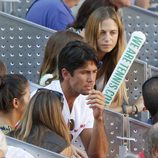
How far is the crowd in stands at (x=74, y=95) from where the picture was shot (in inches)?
283

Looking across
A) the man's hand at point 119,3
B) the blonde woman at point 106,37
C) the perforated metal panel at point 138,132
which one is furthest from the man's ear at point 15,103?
the man's hand at point 119,3

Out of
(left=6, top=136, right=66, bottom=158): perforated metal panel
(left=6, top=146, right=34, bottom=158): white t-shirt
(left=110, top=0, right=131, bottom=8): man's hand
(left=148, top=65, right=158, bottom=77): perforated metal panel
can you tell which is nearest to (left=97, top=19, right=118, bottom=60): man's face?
(left=148, top=65, right=158, bottom=77): perforated metal panel

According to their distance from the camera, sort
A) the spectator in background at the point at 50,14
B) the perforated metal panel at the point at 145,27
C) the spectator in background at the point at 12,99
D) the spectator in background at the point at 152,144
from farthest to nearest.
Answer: the perforated metal panel at the point at 145,27, the spectator in background at the point at 50,14, the spectator in background at the point at 12,99, the spectator in background at the point at 152,144

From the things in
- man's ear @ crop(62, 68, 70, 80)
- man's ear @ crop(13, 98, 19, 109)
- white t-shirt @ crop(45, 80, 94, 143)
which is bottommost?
white t-shirt @ crop(45, 80, 94, 143)

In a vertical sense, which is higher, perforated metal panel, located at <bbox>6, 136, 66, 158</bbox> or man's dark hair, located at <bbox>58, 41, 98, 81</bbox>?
man's dark hair, located at <bbox>58, 41, 98, 81</bbox>

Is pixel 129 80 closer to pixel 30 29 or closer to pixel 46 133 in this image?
pixel 30 29

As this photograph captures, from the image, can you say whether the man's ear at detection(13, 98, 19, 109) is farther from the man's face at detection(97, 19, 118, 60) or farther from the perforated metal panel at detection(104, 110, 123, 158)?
the man's face at detection(97, 19, 118, 60)

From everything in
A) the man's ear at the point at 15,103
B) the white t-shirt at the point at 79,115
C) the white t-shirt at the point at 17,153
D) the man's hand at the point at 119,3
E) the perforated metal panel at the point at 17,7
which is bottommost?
Result: the white t-shirt at the point at 79,115

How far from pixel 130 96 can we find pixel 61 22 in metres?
1.08

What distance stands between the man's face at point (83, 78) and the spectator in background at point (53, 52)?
0.55 meters

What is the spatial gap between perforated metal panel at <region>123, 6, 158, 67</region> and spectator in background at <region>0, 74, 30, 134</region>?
106 inches

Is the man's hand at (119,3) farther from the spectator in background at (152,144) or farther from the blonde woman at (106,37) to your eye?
the spectator in background at (152,144)

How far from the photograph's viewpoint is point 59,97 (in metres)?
7.37

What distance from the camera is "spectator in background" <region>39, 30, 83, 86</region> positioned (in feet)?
27.6
